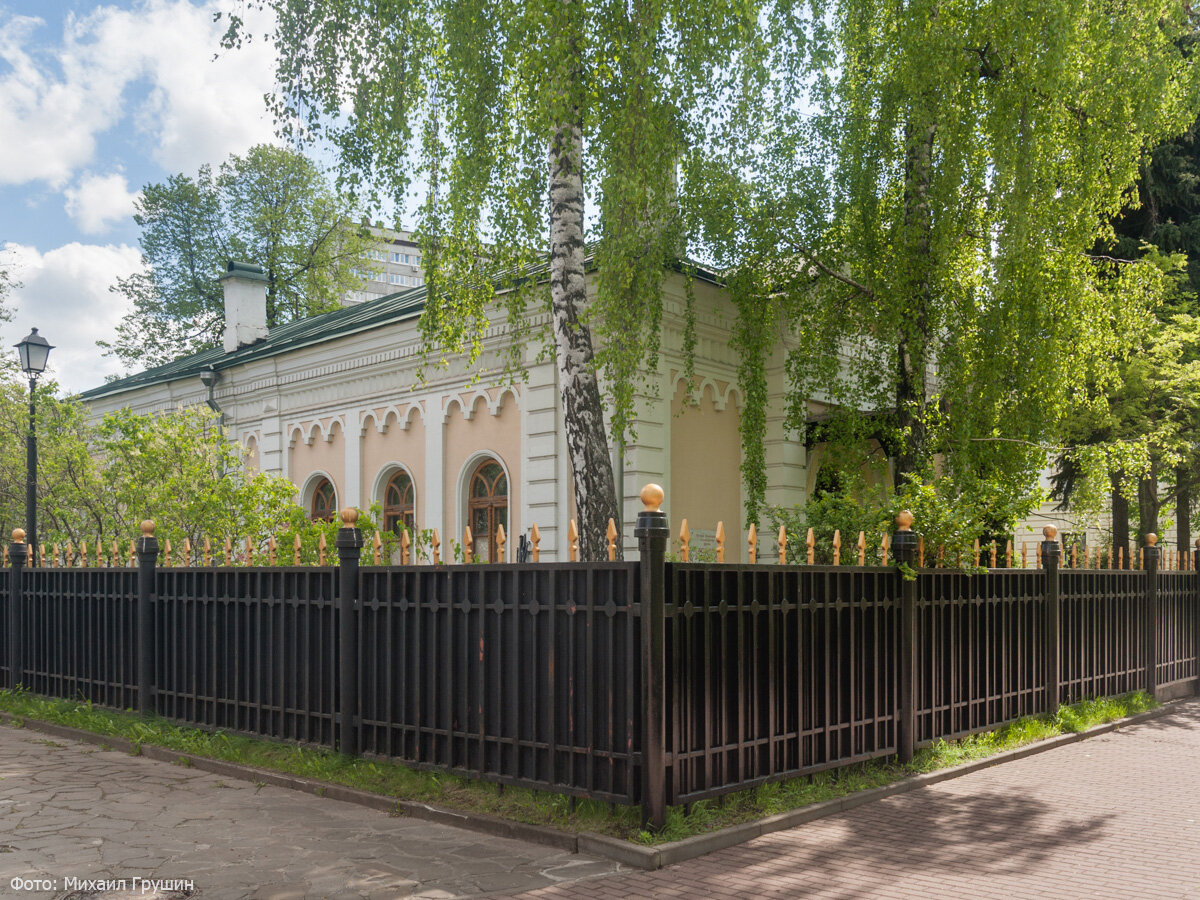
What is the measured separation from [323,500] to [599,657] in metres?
14.9

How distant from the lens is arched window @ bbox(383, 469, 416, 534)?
A: 18.1 meters

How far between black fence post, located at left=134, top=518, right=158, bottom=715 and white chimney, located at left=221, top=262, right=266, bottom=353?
15.7 metres

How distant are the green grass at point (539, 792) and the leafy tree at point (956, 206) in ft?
13.9

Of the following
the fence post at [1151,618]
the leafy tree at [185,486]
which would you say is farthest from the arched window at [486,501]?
the fence post at [1151,618]

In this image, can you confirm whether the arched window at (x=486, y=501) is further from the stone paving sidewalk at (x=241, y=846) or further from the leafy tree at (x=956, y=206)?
the stone paving sidewalk at (x=241, y=846)

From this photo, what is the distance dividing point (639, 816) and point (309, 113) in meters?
8.59

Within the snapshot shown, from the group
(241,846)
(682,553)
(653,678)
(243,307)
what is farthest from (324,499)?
(653,678)

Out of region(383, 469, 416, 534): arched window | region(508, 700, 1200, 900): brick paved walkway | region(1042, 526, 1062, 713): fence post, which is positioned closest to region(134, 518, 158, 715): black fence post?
region(508, 700, 1200, 900): brick paved walkway

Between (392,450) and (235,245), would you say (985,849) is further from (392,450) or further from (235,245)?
(235,245)

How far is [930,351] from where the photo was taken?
45.0 ft

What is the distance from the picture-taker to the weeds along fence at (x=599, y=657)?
20.6 feet

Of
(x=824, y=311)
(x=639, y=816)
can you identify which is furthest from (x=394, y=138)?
(x=639, y=816)

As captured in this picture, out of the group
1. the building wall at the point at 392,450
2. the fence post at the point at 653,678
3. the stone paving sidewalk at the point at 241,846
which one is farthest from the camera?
the building wall at the point at 392,450

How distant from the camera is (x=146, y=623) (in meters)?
10.0
